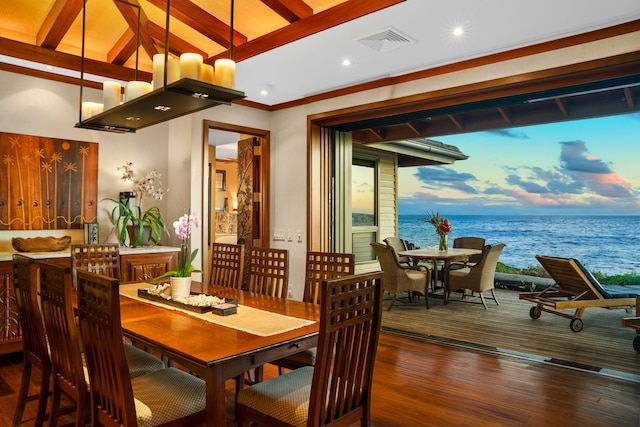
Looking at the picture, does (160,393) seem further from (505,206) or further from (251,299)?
(505,206)

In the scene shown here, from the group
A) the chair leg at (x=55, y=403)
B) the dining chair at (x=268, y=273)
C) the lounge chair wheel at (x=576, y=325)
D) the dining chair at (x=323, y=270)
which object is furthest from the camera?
the lounge chair wheel at (x=576, y=325)

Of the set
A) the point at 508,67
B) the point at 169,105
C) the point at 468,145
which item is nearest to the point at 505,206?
the point at 468,145

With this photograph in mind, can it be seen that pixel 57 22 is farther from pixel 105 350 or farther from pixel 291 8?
pixel 105 350

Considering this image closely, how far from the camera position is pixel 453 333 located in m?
4.66

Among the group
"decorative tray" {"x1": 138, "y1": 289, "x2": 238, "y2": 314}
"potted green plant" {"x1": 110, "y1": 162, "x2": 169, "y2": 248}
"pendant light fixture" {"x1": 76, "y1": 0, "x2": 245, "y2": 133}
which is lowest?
"decorative tray" {"x1": 138, "y1": 289, "x2": 238, "y2": 314}

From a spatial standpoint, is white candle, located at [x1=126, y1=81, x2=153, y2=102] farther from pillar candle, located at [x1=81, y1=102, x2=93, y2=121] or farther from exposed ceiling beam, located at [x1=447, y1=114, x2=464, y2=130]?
exposed ceiling beam, located at [x1=447, y1=114, x2=464, y2=130]

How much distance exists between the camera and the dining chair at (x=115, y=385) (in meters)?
1.64

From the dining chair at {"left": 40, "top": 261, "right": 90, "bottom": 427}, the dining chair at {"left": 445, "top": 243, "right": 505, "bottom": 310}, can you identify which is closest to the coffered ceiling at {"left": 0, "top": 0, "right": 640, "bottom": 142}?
the dining chair at {"left": 40, "top": 261, "right": 90, "bottom": 427}

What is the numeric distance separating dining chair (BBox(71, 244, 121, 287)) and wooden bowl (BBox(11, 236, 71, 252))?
77 centimetres

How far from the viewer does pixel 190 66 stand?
220cm

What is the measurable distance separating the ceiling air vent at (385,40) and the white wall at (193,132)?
758 mm

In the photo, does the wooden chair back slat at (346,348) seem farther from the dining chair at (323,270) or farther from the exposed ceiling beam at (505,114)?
the exposed ceiling beam at (505,114)

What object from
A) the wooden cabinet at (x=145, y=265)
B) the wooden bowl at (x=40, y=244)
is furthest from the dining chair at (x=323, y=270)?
the wooden bowl at (x=40, y=244)

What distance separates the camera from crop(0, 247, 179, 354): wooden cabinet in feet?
11.8
